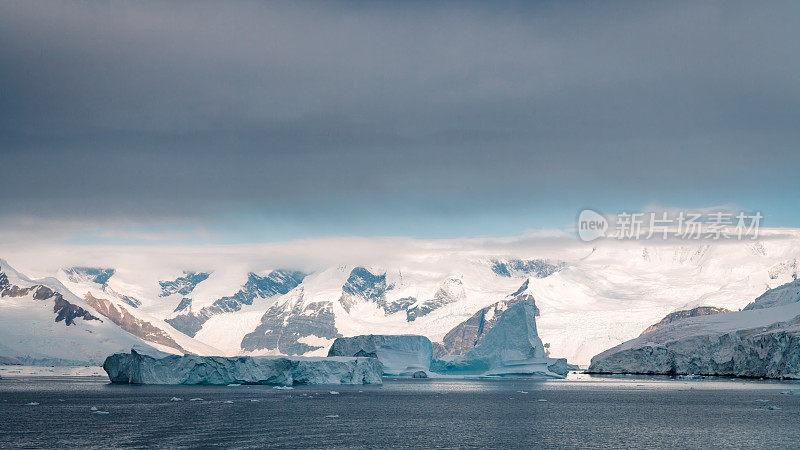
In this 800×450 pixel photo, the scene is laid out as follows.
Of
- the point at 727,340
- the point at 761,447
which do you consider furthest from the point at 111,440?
the point at 727,340

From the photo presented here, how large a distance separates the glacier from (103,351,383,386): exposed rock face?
61884mm

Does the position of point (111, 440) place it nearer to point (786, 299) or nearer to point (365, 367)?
point (365, 367)

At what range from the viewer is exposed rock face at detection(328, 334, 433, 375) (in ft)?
447

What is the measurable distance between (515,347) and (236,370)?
64.6m

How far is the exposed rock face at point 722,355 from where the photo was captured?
405 feet

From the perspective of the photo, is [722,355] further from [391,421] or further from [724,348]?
[391,421]


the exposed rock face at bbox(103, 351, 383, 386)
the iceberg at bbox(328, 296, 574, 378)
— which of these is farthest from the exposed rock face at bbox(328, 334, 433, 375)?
the exposed rock face at bbox(103, 351, 383, 386)

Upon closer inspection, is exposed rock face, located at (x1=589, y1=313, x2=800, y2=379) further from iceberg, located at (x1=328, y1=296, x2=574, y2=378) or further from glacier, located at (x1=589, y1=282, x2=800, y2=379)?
iceberg, located at (x1=328, y1=296, x2=574, y2=378)

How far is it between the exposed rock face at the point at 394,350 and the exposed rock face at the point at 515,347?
1265 centimetres

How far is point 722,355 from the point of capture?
472ft

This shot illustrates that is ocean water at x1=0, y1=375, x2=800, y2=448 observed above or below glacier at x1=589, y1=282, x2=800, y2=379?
below

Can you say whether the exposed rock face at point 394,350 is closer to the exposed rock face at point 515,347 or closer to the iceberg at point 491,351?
the iceberg at point 491,351

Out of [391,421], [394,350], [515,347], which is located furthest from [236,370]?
[515,347]

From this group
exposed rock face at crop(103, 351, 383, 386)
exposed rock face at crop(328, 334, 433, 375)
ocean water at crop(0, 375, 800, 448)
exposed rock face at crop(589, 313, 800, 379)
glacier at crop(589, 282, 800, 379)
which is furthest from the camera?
exposed rock face at crop(328, 334, 433, 375)
